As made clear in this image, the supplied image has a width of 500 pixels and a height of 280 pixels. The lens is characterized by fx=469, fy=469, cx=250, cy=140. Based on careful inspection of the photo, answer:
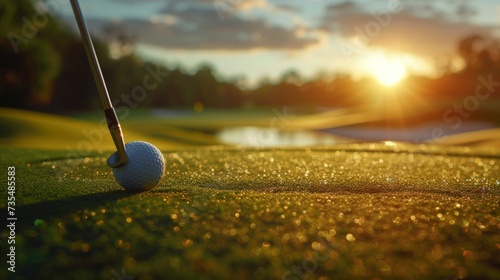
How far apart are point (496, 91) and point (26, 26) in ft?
181

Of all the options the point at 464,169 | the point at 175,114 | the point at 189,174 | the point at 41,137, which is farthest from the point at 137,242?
the point at 175,114

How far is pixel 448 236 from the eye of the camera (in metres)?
4.93

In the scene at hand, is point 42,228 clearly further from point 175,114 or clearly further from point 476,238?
point 175,114

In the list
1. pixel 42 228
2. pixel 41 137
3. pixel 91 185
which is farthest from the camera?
pixel 41 137

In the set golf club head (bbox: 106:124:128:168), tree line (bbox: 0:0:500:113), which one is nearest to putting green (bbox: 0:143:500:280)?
golf club head (bbox: 106:124:128:168)

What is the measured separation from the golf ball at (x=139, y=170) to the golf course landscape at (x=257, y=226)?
0.73 ft
